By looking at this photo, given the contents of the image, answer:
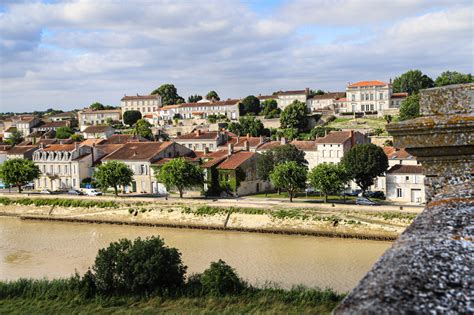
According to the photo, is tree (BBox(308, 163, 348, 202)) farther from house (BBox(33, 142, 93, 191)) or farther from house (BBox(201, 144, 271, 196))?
house (BBox(33, 142, 93, 191))

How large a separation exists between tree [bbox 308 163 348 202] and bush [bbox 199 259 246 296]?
51.6ft

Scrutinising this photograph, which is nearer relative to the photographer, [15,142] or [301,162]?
[301,162]

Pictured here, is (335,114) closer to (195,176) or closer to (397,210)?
(195,176)

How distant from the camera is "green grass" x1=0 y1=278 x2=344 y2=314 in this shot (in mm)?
13922

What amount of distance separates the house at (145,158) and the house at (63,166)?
214 cm

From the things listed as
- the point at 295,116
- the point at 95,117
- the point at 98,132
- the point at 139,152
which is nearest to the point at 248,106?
the point at 295,116

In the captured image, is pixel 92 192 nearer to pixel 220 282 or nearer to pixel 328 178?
pixel 328 178

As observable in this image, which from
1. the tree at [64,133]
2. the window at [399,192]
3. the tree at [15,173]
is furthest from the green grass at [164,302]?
the tree at [64,133]

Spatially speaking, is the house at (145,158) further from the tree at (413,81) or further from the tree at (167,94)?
the tree at (167,94)

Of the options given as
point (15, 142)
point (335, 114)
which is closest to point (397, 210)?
point (335, 114)

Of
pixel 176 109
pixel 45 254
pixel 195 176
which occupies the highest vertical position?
pixel 176 109

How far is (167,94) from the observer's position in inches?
3912

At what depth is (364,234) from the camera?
25.6 m

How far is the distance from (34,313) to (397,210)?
59.0ft
